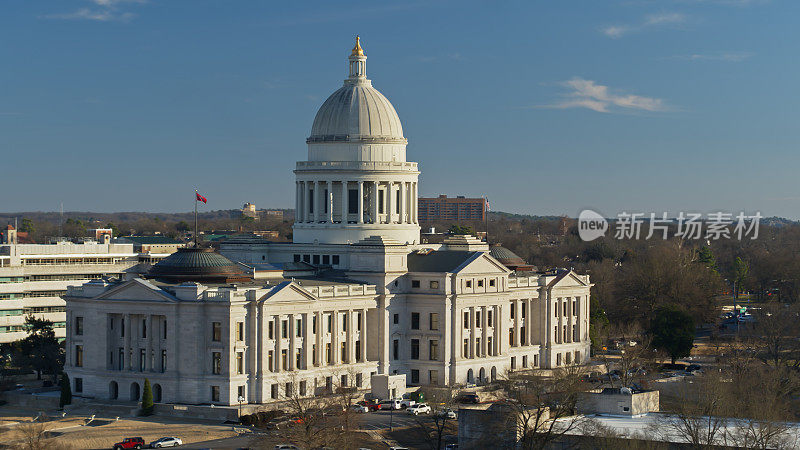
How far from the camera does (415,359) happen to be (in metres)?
123

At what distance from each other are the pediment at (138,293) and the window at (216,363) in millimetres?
5180

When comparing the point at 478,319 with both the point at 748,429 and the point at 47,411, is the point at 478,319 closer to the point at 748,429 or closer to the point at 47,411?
the point at 47,411

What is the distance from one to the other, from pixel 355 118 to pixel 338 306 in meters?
23.1

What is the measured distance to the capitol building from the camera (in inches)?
4220

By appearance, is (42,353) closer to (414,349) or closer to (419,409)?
(414,349)

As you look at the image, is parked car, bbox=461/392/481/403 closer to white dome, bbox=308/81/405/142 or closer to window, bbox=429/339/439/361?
window, bbox=429/339/439/361

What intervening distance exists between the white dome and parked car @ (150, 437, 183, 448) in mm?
44435

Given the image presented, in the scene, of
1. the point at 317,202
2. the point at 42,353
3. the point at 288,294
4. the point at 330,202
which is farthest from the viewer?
the point at 317,202

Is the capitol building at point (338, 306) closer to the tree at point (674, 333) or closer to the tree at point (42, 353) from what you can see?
the tree at point (674, 333)

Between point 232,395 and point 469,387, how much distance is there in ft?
78.0

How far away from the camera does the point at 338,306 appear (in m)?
116

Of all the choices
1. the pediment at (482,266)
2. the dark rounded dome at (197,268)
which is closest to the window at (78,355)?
the dark rounded dome at (197,268)

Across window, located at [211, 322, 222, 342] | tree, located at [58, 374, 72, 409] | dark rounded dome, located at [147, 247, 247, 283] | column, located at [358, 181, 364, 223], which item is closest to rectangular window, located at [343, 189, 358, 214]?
column, located at [358, 181, 364, 223]

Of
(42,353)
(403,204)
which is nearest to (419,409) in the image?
(403,204)
